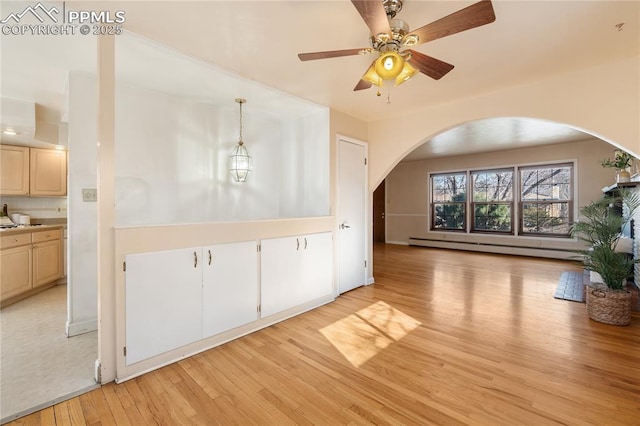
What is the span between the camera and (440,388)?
191 cm

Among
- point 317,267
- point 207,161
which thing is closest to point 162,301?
point 317,267

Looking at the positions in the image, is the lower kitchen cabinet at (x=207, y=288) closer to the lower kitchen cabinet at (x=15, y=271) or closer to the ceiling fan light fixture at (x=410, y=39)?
the ceiling fan light fixture at (x=410, y=39)

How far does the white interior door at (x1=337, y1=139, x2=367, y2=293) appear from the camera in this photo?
3969 mm

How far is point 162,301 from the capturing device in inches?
86.9

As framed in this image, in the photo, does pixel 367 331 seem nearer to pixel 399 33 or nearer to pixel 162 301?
pixel 162 301

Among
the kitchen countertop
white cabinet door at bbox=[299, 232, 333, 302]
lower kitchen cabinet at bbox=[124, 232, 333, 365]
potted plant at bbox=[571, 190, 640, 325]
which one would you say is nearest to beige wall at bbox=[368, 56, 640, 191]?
potted plant at bbox=[571, 190, 640, 325]

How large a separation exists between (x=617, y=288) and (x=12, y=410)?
5.30 meters

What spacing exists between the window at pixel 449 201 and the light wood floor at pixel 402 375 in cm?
479

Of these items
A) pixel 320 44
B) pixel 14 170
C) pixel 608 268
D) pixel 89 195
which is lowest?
pixel 608 268

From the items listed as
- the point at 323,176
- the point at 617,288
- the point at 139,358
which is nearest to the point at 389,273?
the point at 323,176

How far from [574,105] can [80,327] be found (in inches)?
215

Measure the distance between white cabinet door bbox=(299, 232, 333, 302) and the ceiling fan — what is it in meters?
1.99

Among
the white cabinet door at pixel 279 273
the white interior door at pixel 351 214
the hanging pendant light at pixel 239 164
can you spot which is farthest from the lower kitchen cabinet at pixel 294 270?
the hanging pendant light at pixel 239 164

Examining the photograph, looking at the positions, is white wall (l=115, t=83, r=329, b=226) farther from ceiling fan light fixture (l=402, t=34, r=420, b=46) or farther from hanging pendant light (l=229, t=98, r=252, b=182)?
ceiling fan light fixture (l=402, t=34, r=420, b=46)
